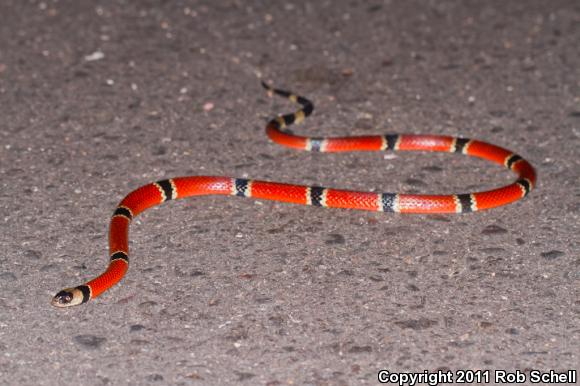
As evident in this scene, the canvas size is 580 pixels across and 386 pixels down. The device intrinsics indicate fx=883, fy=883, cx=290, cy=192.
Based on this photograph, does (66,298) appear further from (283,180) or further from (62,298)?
(283,180)

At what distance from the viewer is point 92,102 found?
A: 838 cm

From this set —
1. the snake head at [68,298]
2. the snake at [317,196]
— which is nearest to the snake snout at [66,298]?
the snake head at [68,298]

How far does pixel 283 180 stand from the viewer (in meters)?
7.10

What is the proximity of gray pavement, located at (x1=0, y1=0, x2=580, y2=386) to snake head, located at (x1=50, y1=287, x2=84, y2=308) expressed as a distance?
62mm

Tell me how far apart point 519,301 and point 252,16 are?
19.6ft

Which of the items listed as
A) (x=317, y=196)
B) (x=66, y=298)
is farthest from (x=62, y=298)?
(x=317, y=196)

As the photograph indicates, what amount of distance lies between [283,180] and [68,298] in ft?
7.56

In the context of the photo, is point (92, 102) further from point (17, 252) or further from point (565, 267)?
point (565, 267)

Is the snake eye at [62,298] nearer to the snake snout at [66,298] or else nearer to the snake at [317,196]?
the snake snout at [66,298]

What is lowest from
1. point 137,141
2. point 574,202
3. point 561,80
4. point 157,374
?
point 157,374

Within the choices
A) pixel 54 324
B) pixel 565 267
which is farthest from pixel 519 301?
pixel 54 324

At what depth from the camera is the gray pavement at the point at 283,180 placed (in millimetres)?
5039

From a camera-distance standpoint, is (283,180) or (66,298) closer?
(66,298)

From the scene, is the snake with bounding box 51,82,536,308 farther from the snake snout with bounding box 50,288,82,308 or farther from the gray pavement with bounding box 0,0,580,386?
the snake snout with bounding box 50,288,82,308
